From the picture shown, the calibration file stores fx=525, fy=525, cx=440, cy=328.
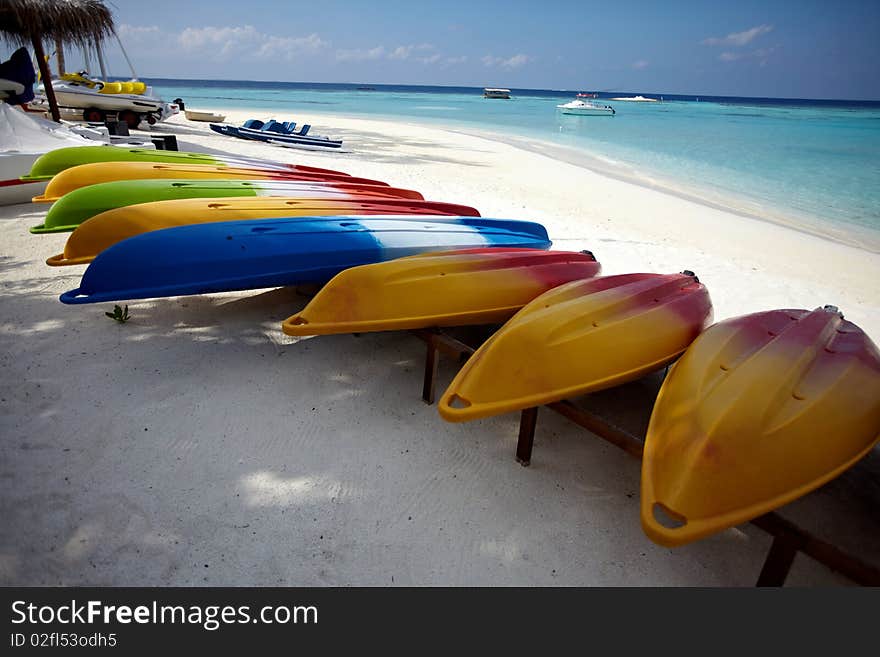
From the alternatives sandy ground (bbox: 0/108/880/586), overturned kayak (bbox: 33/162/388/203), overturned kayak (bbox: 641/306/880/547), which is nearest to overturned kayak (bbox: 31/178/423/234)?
overturned kayak (bbox: 33/162/388/203)

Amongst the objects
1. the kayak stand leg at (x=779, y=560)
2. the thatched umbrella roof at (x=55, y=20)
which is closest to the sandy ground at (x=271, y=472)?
the kayak stand leg at (x=779, y=560)

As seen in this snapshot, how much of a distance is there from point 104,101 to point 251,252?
45.6 ft

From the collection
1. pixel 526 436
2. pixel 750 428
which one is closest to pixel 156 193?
pixel 526 436

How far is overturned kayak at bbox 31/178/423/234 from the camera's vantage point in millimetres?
3619

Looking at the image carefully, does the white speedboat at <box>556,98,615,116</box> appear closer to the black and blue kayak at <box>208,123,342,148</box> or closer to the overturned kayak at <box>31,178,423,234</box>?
the black and blue kayak at <box>208,123,342,148</box>

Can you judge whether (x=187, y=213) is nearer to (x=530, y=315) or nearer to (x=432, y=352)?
(x=432, y=352)

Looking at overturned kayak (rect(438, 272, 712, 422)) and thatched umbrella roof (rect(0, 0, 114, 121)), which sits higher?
thatched umbrella roof (rect(0, 0, 114, 121))

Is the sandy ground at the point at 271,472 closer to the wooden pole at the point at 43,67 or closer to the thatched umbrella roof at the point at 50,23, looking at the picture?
the wooden pole at the point at 43,67

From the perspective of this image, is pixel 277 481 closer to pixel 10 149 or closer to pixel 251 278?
pixel 251 278

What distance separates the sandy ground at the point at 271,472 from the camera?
1803 mm

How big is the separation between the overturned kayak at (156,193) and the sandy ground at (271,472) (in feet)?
1.91

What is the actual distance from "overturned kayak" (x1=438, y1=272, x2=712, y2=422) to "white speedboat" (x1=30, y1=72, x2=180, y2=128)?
1486cm

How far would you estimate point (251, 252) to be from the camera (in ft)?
9.91
